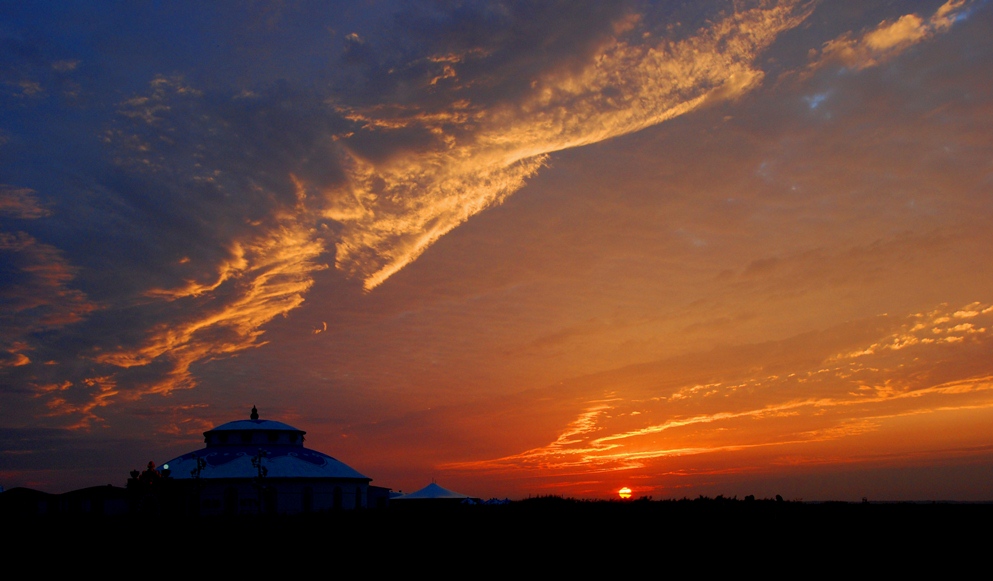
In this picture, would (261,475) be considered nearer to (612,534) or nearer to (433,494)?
(433,494)

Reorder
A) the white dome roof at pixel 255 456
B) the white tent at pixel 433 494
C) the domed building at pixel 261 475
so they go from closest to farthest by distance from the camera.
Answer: the domed building at pixel 261 475, the white dome roof at pixel 255 456, the white tent at pixel 433 494

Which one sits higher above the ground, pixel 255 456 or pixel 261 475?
pixel 255 456

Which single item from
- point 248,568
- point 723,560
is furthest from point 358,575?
point 723,560

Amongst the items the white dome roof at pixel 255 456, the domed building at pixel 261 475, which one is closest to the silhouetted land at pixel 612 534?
the domed building at pixel 261 475

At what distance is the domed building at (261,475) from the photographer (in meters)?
87.6

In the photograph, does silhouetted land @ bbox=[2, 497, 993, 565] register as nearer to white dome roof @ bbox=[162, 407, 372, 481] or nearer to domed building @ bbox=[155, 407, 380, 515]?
domed building @ bbox=[155, 407, 380, 515]

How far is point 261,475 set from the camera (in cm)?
8688

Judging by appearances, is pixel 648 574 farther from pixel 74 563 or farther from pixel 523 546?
pixel 74 563

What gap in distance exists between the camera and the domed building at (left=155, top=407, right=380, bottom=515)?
87.6m

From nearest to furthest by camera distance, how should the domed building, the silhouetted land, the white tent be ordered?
the silhouetted land < the domed building < the white tent

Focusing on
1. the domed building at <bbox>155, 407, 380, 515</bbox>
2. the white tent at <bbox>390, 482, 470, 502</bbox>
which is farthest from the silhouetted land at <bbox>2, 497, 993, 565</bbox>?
the white tent at <bbox>390, 482, 470, 502</bbox>

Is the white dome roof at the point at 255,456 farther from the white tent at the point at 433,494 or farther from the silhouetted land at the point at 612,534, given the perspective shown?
the silhouetted land at the point at 612,534

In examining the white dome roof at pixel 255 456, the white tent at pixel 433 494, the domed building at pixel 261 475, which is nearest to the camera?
the domed building at pixel 261 475

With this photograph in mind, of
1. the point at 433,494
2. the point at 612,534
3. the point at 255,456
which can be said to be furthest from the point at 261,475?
the point at 612,534
